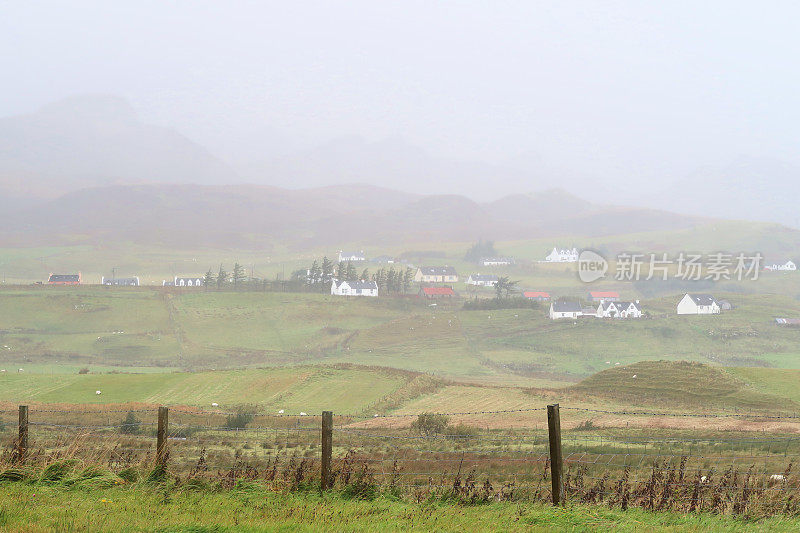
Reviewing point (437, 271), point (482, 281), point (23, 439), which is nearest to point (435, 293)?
point (482, 281)

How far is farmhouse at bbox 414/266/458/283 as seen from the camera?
17888 cm

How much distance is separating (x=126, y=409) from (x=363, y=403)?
53.2ft

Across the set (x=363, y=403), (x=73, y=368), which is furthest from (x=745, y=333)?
(x=73, y=368)

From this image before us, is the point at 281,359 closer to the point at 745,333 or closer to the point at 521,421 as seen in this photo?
the point at 521,421

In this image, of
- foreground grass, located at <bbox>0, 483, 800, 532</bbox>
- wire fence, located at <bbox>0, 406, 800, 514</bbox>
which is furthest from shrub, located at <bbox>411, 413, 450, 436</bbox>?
foreground grass, located at <bbox>0, 483, 800, 532</bbox>

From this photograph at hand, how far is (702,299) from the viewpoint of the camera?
4798 inches

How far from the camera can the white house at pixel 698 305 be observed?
394 ft

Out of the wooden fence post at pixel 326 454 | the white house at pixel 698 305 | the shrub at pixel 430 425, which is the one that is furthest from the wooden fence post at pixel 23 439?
the white house at pixel 698 305

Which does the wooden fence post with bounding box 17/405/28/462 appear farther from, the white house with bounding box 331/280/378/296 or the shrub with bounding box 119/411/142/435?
the white house with bounding box 331/280/378/296

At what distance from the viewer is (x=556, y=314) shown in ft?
389

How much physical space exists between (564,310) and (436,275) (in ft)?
205

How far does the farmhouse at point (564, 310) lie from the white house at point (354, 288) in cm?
3253

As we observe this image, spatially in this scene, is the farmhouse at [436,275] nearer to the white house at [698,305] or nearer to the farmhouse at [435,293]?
the farmhouse at [435,293]

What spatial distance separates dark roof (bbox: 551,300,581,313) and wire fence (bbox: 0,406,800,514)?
7845 cm
